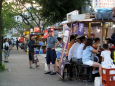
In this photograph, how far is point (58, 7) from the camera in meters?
25.4

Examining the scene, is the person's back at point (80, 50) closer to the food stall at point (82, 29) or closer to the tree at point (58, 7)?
the food stall at point (82, 29)

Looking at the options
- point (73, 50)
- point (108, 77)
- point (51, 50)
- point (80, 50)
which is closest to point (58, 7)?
point (51, 50)

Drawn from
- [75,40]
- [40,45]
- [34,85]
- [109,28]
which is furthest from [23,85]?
[40,45]

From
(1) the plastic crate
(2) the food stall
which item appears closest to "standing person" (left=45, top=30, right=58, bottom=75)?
(2) the food stall

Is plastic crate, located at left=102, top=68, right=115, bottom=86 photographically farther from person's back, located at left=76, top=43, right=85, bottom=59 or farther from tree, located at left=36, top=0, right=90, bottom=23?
tree, located at left=36, top=0, right=90, bottom=23

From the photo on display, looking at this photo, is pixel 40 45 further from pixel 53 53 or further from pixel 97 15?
pixel 97 15

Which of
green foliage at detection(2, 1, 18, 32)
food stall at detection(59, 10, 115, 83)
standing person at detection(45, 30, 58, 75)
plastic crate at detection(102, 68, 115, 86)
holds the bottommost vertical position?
plastic crate at detection(102, 68, 115, 86)

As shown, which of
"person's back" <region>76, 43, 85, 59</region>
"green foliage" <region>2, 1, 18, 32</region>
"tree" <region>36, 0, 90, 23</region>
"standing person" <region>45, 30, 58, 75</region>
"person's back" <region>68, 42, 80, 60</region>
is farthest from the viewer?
"tree" <region>36, 0, 90, 23</region>

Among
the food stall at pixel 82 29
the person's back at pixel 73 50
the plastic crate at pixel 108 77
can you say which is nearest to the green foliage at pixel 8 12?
the food stall at pixel 82 29

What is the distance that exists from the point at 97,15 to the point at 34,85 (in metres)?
3.01

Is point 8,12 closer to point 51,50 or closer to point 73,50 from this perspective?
point 51,50

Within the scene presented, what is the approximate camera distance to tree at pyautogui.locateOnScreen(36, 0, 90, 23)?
82.2 ft

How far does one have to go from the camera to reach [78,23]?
1118 centimetres

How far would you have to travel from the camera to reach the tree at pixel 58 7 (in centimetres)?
2505
